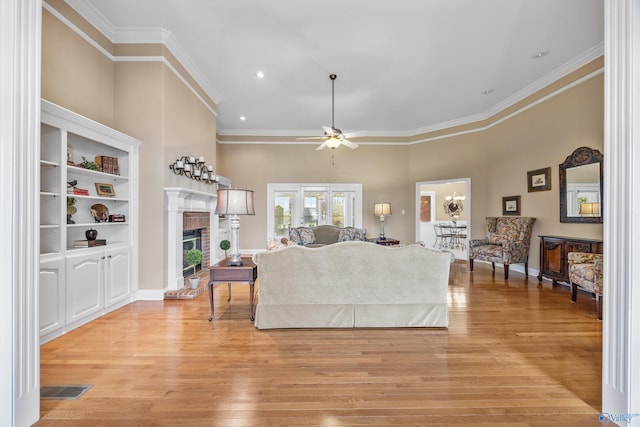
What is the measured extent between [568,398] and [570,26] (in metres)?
4.24

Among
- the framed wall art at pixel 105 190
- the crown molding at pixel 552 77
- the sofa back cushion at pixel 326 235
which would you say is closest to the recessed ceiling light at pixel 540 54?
the crown molding at pixel 552 77

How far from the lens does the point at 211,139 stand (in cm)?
571

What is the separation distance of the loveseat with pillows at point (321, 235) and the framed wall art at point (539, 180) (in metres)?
3.22

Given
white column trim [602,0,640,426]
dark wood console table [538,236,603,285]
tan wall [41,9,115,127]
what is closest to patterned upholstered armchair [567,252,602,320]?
dark wood console table [538,236,603,285]

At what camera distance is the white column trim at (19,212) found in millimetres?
1543

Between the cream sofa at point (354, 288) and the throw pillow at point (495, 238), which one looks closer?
the cream sofa at point (354, 288)

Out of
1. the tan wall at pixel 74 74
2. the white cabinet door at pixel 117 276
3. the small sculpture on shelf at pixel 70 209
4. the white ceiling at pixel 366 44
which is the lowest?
the white cabinet door at pixel 117 276

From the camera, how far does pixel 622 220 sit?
5.28 ft

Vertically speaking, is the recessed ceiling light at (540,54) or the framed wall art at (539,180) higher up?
the recessed ceiling light at (540,54)

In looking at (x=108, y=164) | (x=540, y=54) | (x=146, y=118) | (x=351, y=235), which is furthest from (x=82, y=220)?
(x=540, y=54)

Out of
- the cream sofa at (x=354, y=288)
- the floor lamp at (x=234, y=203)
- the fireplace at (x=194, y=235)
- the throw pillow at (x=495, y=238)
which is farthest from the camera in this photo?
the throw pillow at (x=495, y=238)

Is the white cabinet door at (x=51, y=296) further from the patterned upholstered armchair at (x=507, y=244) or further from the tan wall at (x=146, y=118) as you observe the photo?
the patterned upholstered armchair at (x=507, y=244)

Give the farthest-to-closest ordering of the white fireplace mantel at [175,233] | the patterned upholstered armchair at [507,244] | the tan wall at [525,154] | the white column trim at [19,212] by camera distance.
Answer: the patterned upholstered armchair at [507,244] → the tan wall at [525,154] → the white fireplace mantel at [175,233] → the white column trim at [19,212]

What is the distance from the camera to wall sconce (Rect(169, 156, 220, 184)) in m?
4.18
